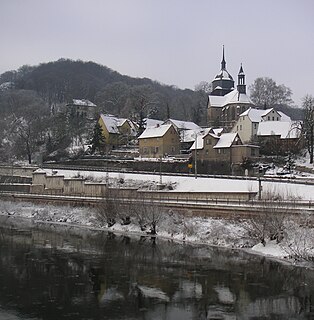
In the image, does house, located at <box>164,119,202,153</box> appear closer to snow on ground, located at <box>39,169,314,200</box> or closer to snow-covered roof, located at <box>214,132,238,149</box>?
snow-covered roof, located at <box>214,132,238,149</box>

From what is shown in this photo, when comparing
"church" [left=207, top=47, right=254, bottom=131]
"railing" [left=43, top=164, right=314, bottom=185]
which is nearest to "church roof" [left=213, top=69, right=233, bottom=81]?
"church" [left=207, top=47, right=254, bottom=131]

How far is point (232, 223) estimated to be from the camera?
37.2 metres

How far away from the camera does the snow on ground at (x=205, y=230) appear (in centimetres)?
3120

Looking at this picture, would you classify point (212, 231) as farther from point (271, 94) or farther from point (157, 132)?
point (271, 94)

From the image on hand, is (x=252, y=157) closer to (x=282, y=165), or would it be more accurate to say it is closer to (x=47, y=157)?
(x=282, y=165)

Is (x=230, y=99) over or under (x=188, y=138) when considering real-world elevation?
Answer: over

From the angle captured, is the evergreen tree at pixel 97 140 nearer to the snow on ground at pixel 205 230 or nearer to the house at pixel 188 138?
the house at pixel 188 138

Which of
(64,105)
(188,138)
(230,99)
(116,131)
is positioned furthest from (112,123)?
(64,105)

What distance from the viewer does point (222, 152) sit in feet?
207

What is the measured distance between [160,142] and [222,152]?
36.2 feet

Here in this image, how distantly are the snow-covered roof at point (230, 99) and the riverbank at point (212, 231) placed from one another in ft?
162

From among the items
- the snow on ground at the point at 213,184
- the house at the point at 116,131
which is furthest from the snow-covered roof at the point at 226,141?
Result: the house at the point at 116,131

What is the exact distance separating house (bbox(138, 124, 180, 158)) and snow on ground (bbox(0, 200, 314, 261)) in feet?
71.7

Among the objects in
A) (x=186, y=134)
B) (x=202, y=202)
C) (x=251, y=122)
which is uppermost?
(x=251, y=122)
